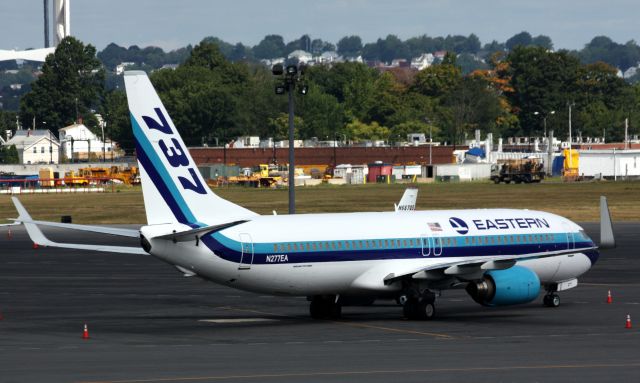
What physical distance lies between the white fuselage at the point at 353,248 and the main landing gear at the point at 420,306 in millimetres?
652

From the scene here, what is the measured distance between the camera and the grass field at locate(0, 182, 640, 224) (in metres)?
109

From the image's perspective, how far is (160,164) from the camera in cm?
3931

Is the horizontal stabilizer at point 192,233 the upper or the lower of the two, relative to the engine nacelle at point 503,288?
upper

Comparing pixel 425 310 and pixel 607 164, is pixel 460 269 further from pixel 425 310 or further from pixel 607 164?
pixel 607 164

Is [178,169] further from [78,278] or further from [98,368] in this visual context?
[78,278]

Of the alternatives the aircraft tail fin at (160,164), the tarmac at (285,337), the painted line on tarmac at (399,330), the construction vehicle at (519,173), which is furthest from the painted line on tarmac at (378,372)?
the construction vehicle at (519,173)

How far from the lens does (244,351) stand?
34.9 metres

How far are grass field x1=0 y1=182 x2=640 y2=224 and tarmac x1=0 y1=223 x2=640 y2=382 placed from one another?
50326mm

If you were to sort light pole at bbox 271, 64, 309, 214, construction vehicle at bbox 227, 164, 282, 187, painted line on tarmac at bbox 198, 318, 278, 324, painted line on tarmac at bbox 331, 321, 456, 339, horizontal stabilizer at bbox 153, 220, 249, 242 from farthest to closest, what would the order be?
construction vehicle at bbox 227, 164, 282, 187, light pole at bbox 271, 64, 309, 214, painted line on tarmac at bbox 198, 318, 278, 324, horizontal stabilizer at bbox 153, 220, 249, 242, painted line on tarmac at bbox 331, 321, 456, 339

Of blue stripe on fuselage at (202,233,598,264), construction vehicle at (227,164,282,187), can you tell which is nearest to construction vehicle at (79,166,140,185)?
construction vehicle at (227,164,282,187)

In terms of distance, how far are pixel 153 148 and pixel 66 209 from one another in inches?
3189

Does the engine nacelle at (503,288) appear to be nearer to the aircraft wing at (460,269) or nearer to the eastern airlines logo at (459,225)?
the aircraft wing at (460,269)

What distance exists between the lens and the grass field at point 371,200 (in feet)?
358

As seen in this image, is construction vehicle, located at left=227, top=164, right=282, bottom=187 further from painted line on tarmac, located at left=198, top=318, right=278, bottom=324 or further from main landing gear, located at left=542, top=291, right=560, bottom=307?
painted line on tarmac, located at left=198, top=318, right=278, bottom=324
